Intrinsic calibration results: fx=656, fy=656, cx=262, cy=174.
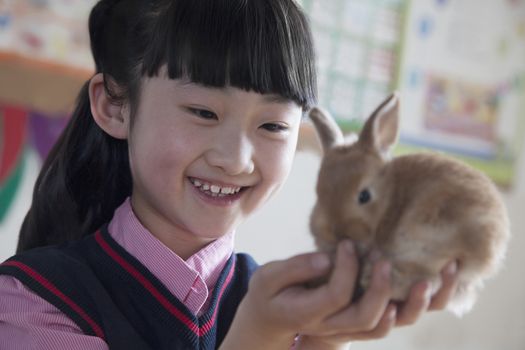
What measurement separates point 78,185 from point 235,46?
0.32 metres

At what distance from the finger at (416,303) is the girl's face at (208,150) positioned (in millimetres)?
256

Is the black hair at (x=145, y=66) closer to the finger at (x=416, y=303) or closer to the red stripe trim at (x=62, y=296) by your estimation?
the red stripe trim at (x=62, y=296)

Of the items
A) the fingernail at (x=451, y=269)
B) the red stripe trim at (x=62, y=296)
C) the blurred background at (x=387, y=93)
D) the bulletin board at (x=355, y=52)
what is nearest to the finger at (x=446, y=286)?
the fingernail at (x=451, y=269)

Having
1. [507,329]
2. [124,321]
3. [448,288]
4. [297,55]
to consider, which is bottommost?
[507,329]

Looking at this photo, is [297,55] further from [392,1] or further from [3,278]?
[392,1]

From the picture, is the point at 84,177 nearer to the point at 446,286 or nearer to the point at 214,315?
the point at 214,315

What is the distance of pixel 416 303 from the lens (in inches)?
17.6

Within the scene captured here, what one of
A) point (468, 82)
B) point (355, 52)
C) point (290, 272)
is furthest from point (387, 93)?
point (290, 272)

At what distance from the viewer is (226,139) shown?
66 centimetres

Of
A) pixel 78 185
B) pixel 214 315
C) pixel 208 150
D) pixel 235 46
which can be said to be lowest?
pixel 214 315

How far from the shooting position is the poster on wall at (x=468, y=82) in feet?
5.69

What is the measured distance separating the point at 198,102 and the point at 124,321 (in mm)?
250

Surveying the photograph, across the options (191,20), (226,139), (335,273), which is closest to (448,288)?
(335,273)

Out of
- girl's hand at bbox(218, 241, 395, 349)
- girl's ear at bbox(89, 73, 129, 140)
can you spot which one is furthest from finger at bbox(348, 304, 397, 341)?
girl's ear at bbox(89, 73, 129, 140)
